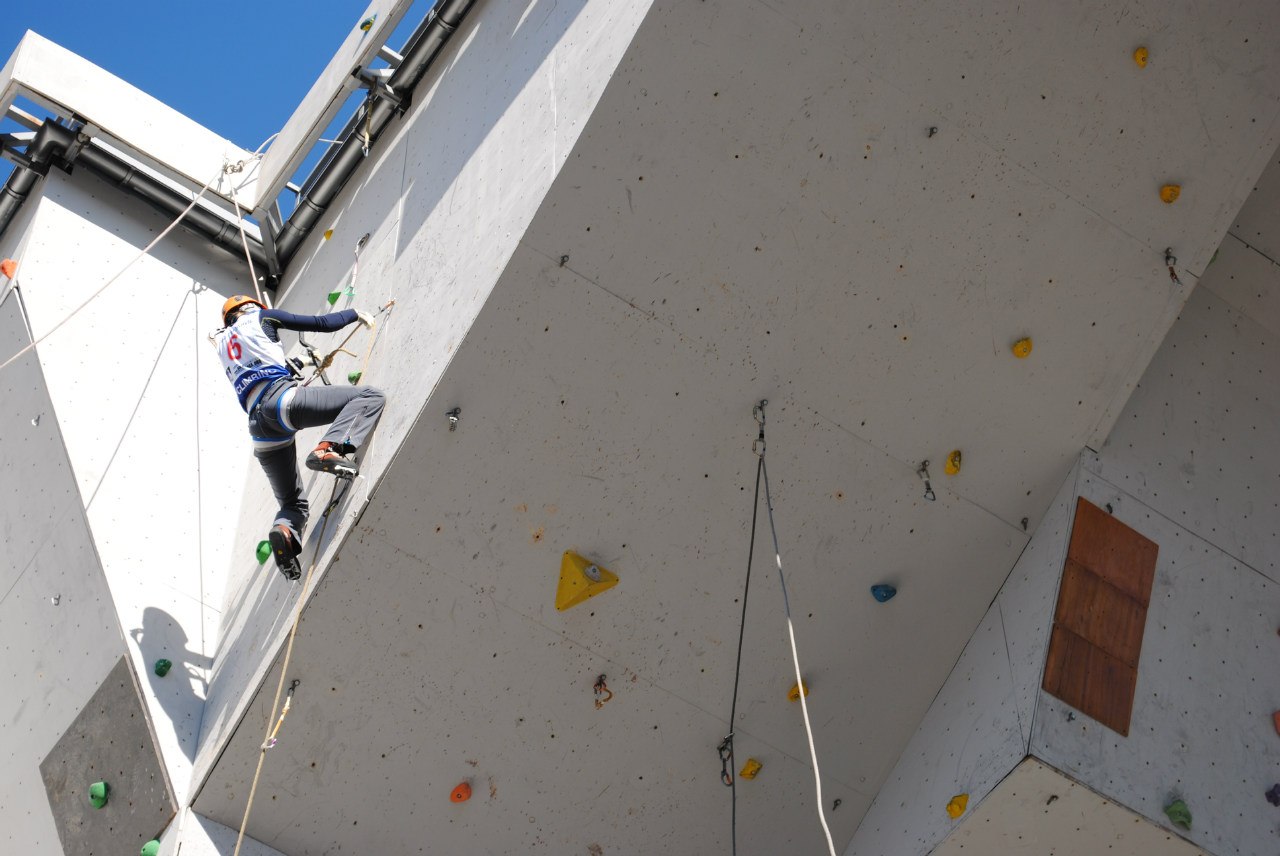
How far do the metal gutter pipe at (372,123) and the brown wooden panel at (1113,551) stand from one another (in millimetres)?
2860

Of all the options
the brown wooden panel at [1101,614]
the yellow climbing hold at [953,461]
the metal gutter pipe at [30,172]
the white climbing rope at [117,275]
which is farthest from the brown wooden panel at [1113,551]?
the metal gutter pipe at [30,172]

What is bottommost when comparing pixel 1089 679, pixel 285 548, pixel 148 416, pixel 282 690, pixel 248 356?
pixel 282 690

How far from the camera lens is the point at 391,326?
469cm

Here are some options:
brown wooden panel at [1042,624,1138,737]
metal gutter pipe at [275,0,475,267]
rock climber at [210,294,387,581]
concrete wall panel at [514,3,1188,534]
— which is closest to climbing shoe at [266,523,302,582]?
rock climber at [210,294,387,581]

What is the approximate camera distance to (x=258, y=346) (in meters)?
4.61

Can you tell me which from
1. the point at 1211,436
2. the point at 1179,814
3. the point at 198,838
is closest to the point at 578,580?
the point at 198,838

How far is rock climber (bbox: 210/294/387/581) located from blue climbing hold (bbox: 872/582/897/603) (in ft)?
5.44

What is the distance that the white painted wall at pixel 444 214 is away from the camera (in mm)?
4078

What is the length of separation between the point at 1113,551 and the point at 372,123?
10.6 feet

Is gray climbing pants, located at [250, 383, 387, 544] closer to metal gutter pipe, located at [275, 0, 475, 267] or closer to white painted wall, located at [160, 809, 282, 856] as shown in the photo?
white painted wall, located at [160, 809, 282, 856]

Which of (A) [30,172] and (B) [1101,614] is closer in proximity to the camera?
(B) [1101,614]

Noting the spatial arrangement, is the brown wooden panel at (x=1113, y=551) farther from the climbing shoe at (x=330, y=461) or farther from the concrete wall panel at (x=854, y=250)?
the climbing shoe at (x=330, y=461)

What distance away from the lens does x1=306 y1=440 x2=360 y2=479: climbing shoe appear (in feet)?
13.7

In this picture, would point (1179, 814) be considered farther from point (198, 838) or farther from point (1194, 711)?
point (198, 838)
